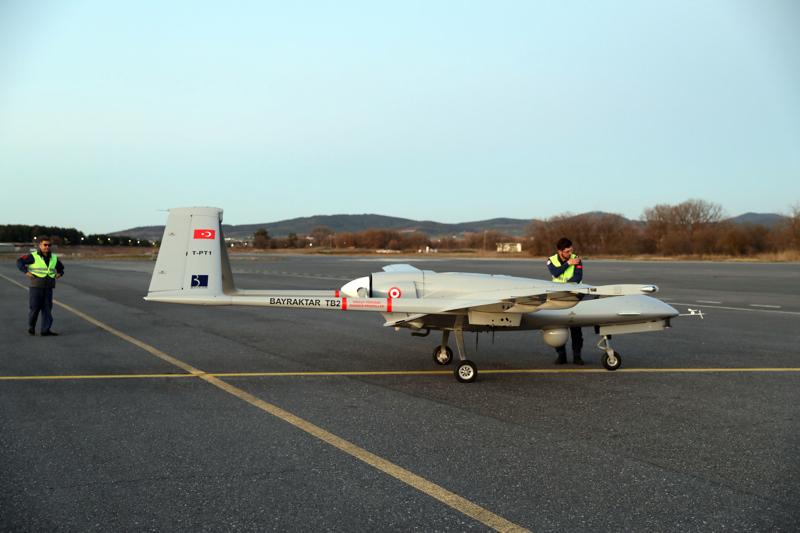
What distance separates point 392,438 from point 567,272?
5.42 meters

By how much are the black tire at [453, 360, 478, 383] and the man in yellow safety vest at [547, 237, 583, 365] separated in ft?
7.19

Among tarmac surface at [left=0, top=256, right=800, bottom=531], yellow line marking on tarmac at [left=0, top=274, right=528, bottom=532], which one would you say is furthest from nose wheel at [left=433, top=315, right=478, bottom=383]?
yellow line marking on tarmac at [left=0, top=274, right=528, bottom=532]

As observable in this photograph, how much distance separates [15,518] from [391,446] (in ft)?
9.75

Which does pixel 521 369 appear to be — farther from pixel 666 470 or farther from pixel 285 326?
pixel 285 326

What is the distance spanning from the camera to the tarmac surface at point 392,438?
4047 mm

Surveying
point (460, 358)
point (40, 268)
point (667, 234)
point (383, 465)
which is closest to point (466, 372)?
point (460, 358)

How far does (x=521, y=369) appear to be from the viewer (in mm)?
9211

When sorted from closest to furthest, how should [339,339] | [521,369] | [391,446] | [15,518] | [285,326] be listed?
1. [15,518]
2. [391,446]
3. [521,369]
4. [339,339]
5. [285,326]

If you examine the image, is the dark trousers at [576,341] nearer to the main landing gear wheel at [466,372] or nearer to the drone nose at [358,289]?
the main landing gear wheel at [466,372]

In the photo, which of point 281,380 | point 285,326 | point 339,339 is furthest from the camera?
point 285,326

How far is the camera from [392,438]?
5645 mm

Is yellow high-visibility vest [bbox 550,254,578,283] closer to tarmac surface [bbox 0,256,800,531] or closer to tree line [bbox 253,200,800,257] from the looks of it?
tarmac surface [bbox 0,256,800,531]

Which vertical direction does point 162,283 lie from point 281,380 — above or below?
above

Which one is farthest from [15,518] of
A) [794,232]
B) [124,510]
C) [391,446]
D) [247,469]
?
[794,232]
